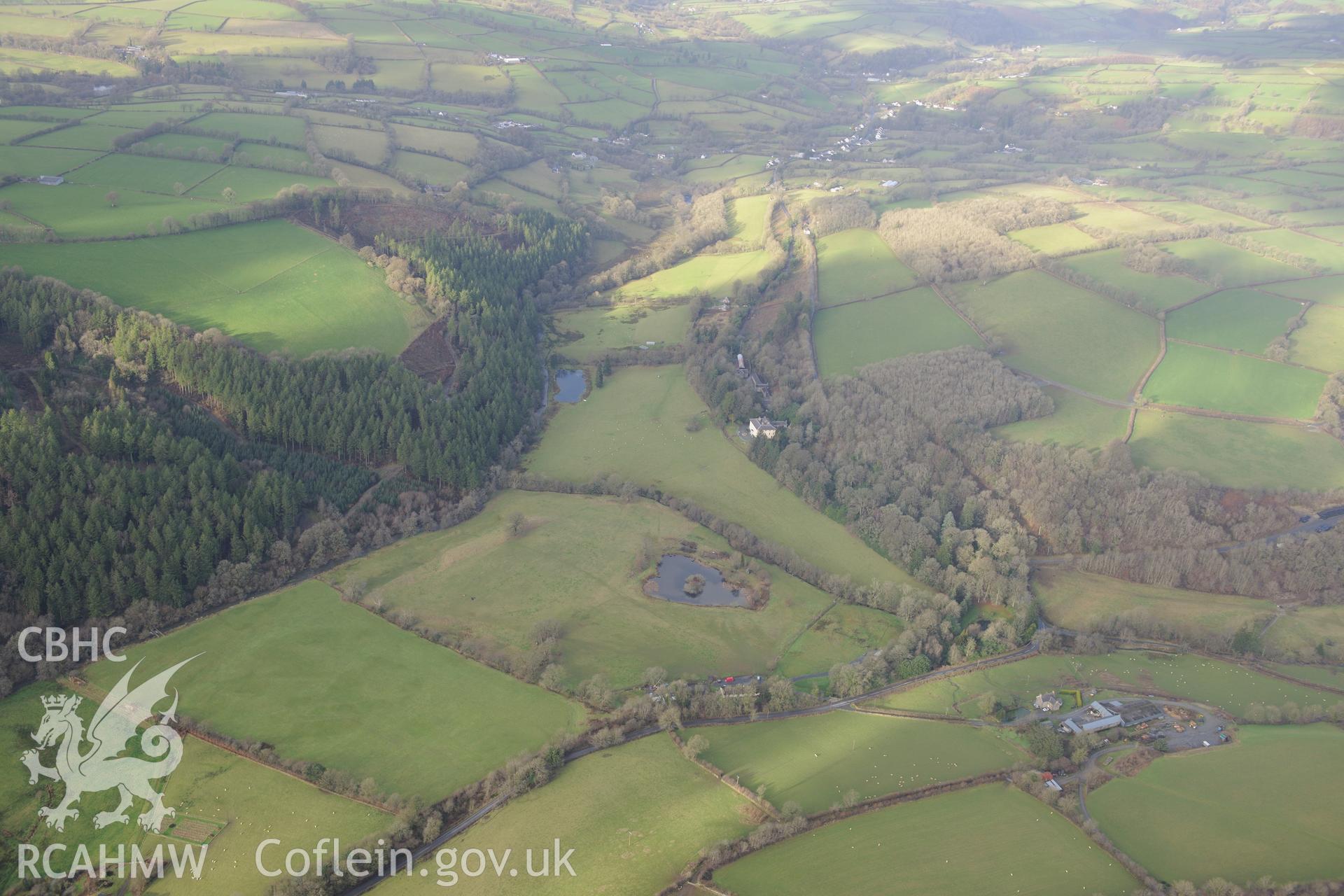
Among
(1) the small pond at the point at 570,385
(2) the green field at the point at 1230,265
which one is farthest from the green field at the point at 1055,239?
(1) the small pond at the point at 570,385

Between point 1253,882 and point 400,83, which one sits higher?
point 400,83

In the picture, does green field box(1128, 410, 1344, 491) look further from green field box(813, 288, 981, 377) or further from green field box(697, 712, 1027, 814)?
Answer: green field box(697, 712, 1027, 814)

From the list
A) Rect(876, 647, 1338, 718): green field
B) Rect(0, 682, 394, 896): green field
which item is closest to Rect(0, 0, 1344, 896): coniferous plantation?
Rect(0, 682, 394, 896): green field

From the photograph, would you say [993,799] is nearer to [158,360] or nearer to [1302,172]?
[158,360]

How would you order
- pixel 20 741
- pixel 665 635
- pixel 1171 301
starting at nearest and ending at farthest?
1. pixel 20 741
2. pixel 665 635
3. pixel 1171 301

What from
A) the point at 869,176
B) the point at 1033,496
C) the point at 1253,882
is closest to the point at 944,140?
the point at 869,176

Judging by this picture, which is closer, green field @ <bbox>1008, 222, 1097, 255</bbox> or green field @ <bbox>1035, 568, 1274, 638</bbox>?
green field @ <bbox>1035, 568, 1274, 638</bbox>
